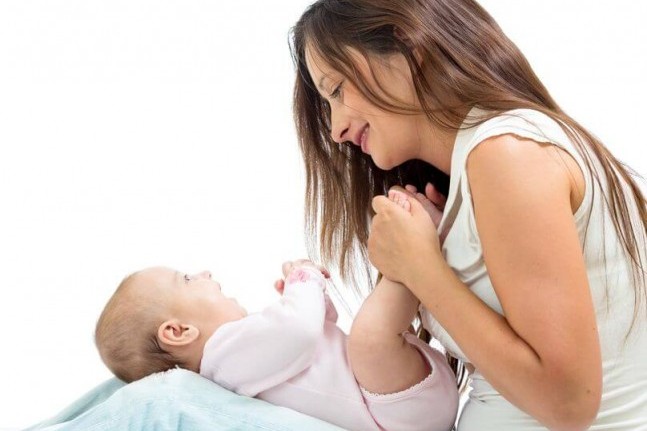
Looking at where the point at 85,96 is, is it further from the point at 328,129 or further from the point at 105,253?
the point at 328,129

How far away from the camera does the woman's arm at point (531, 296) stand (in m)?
1.43

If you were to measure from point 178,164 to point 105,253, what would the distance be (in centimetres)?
37

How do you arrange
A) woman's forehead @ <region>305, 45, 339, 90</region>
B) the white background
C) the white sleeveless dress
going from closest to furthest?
the white sleeveless dress, woman's forehead @ <region>305, 45, 339, 90</region>, the white background

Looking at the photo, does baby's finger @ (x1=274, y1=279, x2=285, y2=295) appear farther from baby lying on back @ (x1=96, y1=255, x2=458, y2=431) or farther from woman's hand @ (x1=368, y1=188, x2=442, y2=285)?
woman's hand @ (x1=368, y1=188, x2=442, y2=285)

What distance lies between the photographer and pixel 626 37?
10.2 feet

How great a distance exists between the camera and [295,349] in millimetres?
1762

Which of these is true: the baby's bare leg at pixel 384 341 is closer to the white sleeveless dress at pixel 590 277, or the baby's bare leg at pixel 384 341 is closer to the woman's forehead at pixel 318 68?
the white sleeveless dress at pixel 590 277

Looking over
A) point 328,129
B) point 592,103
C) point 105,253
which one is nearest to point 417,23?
point 328,129

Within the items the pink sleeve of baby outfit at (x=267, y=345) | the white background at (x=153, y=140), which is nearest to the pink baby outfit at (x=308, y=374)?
the pink sleeve of baby outfit at (x=267, y=345)

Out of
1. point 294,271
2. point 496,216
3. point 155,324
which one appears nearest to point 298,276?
point 294,271

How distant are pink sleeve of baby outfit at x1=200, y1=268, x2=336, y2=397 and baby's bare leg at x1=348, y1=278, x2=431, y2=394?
0.09 metres

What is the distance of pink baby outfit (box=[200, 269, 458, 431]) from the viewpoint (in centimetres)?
175

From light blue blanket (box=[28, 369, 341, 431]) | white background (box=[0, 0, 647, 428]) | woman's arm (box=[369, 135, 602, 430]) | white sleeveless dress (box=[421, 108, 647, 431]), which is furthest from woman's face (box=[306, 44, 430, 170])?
white background (box=[0, 0, 647, 428])

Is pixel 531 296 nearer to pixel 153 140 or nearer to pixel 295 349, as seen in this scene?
pixel 295 349
